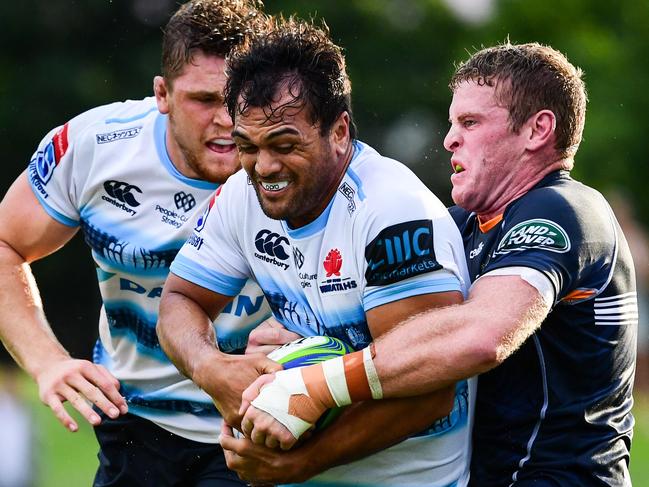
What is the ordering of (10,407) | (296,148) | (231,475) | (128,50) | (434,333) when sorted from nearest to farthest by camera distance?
(434,333)
(296,148)
(231,475)
(10,407)
(128,50)

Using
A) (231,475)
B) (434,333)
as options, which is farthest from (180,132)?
(434,333)

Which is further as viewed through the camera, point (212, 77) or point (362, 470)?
point (212, 77)

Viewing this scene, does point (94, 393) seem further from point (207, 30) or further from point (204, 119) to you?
point (207, 30)

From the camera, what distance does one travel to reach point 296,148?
199 inches

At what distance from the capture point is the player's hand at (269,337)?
5.33 metres

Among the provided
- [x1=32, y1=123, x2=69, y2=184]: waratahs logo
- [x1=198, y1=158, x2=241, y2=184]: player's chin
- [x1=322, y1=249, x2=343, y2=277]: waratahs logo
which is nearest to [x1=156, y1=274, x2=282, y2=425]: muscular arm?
[x1=322, y1=249, x2=343, y2=277]: waratahs logo

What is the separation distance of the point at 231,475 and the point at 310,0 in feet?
82.2

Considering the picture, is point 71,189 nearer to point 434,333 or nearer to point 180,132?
point 180,132

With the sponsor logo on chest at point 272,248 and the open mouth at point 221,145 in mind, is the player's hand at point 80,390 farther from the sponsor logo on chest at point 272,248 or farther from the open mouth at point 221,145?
the open mouth at point 221,145

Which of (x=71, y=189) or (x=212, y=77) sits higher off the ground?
(x=212, y=77)

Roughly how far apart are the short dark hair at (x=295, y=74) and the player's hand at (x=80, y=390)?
1447mm

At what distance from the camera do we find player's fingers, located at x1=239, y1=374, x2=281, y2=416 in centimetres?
482

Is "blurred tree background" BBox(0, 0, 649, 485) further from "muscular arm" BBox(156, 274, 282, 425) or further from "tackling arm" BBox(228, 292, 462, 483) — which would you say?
"tackling arm" BBox(228, 292, 462, 483)

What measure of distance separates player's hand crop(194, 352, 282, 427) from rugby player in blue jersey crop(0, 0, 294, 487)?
1.13 meters
